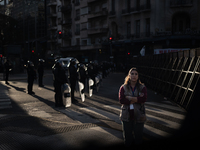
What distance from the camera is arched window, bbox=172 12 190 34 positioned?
1411 inches

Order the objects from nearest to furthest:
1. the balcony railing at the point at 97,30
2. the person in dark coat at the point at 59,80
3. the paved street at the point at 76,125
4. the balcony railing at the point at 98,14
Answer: the paved street at the point at 76,125, the person in dark coat at the point at 59,80, the balcony railing at the point at 97,30, the balcony railing at the point at 98,14

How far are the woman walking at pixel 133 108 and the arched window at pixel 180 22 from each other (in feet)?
109

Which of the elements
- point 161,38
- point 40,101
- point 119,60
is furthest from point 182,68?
point 119,60

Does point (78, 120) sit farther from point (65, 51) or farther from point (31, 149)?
point (65, 51)

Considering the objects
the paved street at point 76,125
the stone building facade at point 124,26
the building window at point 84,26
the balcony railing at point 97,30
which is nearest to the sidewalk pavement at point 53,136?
the paved street at point 76,125

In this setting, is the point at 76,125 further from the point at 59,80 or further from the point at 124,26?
the point at 124,26

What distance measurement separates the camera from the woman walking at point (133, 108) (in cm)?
452

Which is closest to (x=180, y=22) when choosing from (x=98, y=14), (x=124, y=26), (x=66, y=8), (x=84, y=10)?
(x=124, y=26)

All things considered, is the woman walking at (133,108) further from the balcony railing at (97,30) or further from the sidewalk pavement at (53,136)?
the balcony railing at (97,30)

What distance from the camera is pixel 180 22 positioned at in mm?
36188

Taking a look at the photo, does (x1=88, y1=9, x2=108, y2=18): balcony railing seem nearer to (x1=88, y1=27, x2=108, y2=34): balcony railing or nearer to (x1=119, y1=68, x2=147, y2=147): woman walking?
(x1=88, y1=27, x2=108, y2=34): balcony railing

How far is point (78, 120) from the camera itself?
313 inches

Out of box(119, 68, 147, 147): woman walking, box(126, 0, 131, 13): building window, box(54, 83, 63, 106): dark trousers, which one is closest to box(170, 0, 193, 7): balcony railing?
box(126, 0, 131, 13): building window

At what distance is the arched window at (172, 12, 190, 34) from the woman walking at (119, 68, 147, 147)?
3327 centimetres
